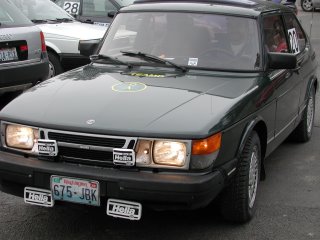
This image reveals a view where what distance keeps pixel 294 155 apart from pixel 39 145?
10.5 feet

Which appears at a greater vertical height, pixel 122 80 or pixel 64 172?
pixel 122 80

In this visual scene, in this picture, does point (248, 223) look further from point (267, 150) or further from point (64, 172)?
point (64, 172)

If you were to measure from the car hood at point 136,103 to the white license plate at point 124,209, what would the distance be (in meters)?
0.45

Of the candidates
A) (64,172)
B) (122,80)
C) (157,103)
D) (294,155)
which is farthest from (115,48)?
(294,155)

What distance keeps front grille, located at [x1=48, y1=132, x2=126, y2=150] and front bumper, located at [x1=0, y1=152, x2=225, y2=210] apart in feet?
0.52

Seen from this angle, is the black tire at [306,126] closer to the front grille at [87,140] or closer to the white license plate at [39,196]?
the front grille at [87,140]

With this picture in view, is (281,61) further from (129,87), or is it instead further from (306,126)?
(306,126)

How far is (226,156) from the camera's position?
369cm

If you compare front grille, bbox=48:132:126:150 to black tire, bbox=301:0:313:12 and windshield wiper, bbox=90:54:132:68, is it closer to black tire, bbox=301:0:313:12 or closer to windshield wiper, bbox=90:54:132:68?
windshield wiper, bbox=90:54:132:68

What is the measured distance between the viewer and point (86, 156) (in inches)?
141

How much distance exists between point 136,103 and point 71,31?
5815 millimetres

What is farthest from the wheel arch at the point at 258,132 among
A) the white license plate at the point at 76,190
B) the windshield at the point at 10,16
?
the windshield at the point at 10,16

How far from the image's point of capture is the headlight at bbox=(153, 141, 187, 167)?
11.4ft

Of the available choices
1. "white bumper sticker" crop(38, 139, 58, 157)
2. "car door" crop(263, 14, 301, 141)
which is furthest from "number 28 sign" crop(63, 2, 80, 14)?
"white bumper sticker" crop(38, 139, 58, 157)
